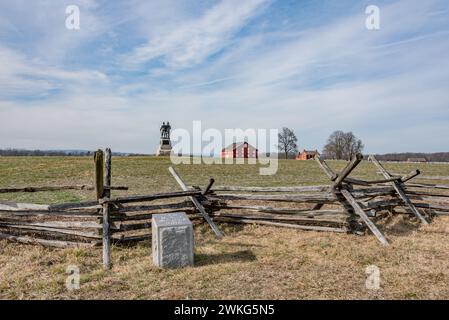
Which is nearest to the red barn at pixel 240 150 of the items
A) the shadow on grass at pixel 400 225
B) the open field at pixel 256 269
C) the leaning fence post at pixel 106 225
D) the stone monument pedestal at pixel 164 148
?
the stone monument pedestal at pixel 164 148

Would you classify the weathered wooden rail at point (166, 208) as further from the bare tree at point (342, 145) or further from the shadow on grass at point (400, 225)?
the bare tree at point (342, 145)

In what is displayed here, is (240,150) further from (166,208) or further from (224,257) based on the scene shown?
(224,257)

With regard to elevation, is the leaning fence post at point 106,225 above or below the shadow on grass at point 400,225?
above

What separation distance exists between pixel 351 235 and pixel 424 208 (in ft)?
11.2

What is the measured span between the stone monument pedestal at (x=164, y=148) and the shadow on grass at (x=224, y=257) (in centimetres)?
3723

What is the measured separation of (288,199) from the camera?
23.5ft

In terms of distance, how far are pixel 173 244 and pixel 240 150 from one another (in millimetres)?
43884

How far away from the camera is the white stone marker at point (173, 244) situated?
185 inches

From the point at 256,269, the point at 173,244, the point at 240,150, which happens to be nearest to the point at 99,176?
the point at 173,244

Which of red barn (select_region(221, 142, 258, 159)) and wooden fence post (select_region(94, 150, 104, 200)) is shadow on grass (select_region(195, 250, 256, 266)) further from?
red barn (select_region(221, 142, 258, 159))

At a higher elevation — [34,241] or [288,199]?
[288,199]

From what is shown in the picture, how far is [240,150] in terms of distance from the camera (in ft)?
159
